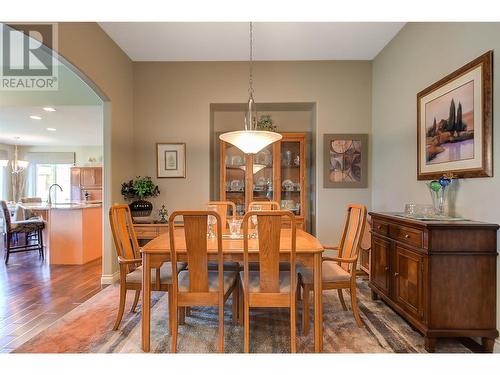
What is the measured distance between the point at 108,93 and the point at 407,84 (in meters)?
3.34

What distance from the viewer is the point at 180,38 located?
3264 millimetres

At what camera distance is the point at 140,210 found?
364 centimetres

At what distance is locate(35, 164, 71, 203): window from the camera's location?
9266 mm

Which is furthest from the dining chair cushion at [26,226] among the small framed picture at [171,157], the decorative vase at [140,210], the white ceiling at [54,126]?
the small framed picture at [171,157]

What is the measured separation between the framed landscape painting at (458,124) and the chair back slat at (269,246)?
1494 millimetres

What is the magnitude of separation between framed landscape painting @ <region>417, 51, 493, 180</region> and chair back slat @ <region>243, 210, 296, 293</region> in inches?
58.8

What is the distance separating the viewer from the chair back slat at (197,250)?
1.75m

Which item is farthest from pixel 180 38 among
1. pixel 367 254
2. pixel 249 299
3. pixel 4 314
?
pixel 367 254

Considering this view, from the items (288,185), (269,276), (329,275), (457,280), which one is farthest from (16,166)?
(457,280)

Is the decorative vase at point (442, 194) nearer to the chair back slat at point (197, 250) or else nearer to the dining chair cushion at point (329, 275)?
the dining chair cushion at point (329, 275)

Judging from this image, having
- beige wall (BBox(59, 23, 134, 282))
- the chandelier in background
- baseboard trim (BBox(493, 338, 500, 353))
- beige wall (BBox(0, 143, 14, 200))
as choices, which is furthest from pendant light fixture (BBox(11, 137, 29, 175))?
baseboard trim (BBox(493, 338, 500, 353))

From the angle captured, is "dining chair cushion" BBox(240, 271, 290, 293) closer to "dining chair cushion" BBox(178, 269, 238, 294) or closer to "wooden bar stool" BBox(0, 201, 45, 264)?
"dining chair cushion" BBox(178, 269, 238, 294)

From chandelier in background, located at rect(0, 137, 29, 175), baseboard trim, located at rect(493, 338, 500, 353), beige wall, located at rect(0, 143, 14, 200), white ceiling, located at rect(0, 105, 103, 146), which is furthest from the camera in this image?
beige wall, located at rect(0, 143, 14, 200)

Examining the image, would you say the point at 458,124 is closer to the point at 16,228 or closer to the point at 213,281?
the point at 213,281
